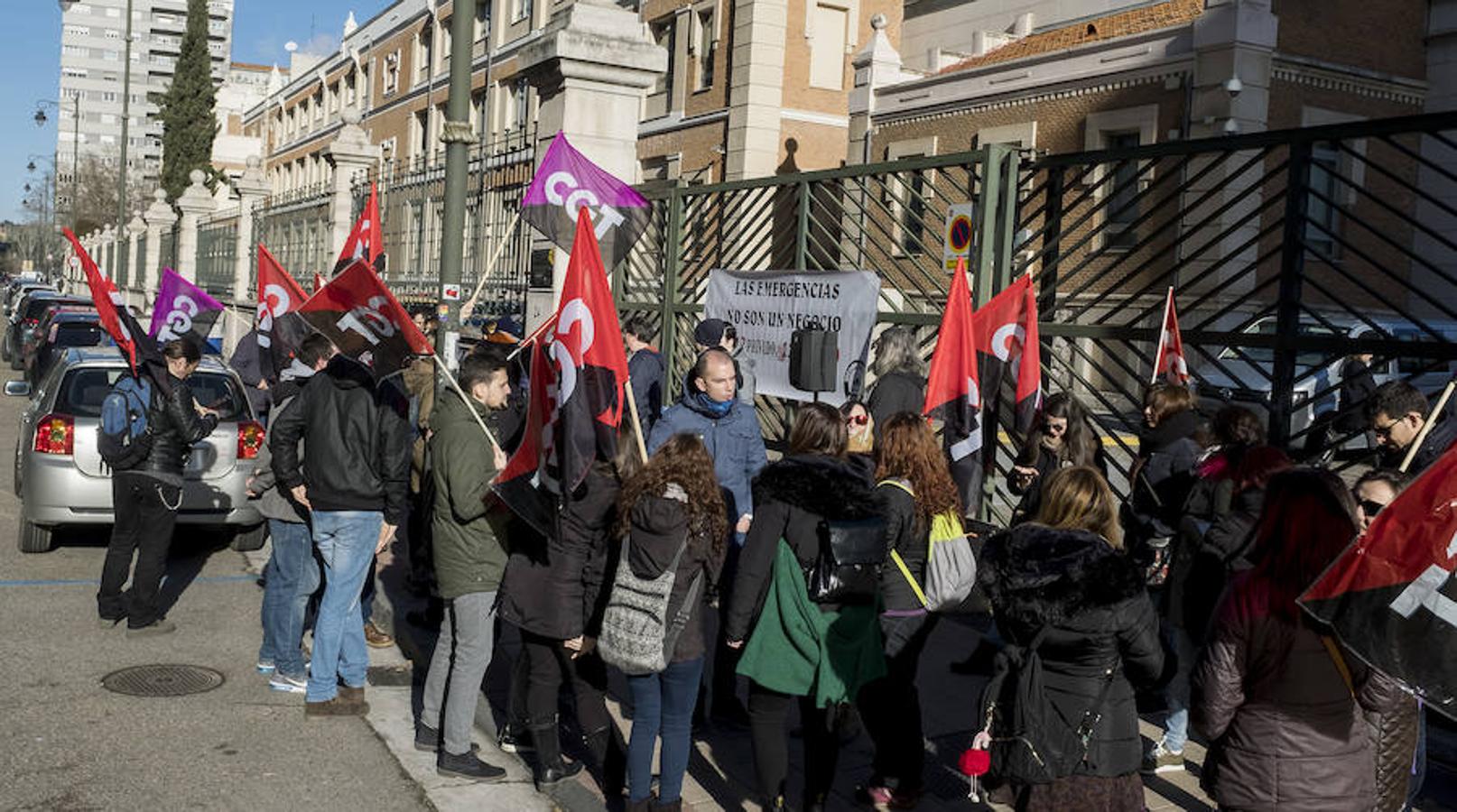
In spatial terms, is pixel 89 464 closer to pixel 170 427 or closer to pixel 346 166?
pixel 170 427

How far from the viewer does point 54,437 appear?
9.69 m

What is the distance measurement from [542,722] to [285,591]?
6.41 feet

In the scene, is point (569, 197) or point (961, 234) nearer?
point (961, 234)

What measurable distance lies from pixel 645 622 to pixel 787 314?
4898 mm

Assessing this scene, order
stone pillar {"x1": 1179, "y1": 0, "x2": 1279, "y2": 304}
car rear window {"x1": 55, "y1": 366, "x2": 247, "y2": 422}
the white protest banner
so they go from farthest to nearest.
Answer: stone pillar {"x1": 1179, "y1": 0, "x2": 1279, "y2": 304} → car rear window {"x1": 55, "y1": 366, "x2": 247, "y2": 422} → the white protest banner

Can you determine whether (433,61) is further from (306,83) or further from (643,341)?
(643,341)

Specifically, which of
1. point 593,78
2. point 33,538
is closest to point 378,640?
point 33,538

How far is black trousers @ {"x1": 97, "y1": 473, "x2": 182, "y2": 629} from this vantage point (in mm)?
7730

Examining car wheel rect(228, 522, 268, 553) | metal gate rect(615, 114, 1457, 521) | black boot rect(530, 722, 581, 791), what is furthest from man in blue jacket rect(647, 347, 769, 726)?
car wheel rect(228, 522, 268, 553)

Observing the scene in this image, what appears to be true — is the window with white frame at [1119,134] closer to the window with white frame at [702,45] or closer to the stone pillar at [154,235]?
the window with white frame at [702,45]

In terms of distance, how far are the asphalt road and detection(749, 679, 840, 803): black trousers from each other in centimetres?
153

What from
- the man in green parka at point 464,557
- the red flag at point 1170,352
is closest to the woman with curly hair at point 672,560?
the man in green parka at point 464,557

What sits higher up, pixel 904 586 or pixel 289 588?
pixel 904 586

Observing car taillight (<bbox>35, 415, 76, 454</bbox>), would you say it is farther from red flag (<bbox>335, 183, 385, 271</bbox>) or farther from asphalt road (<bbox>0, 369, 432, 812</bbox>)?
red flag (<bbox>335, 183, 385, 271</bbox>)
